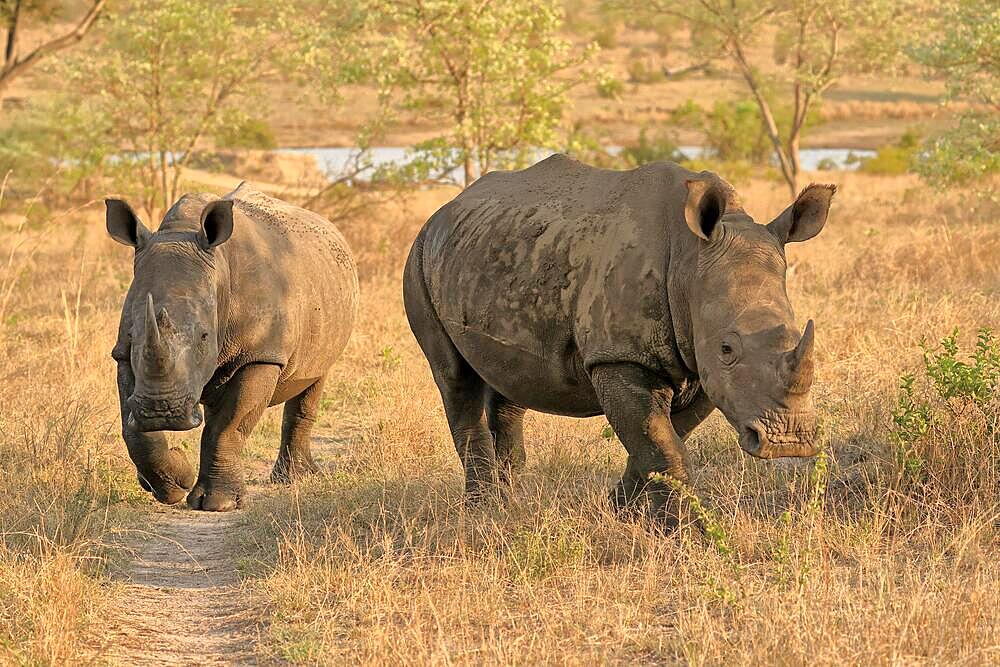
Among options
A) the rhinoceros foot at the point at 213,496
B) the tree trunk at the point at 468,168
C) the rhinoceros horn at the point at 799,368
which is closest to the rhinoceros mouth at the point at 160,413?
the rhinoceros foot at the point at 213,496

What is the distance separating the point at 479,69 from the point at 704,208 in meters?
10.1

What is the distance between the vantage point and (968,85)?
47.5ft

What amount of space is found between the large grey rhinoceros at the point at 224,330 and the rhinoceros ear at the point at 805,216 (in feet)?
9.18

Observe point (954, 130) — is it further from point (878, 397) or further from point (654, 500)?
point (654, 500)

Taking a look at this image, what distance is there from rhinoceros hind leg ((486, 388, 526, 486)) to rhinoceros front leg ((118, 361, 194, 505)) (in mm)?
1583

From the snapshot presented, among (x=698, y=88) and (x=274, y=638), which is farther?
(x=698, y=88)

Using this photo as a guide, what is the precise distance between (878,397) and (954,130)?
815 cm

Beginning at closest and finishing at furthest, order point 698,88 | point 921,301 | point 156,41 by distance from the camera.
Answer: point 921,301
point 156,41
point 698,88

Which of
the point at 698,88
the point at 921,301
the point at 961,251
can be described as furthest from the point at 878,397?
the point at 698,88

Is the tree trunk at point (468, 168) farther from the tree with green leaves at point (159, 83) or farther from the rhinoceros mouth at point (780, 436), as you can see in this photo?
the rhinoceros mouth at point (780, 436)

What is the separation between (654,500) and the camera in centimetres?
551

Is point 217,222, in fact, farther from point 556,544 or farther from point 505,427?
point 556,544

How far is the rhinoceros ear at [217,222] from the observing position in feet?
22.8

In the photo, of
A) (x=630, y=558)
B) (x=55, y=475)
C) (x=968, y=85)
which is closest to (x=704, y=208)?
(x=630, y=558)
